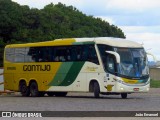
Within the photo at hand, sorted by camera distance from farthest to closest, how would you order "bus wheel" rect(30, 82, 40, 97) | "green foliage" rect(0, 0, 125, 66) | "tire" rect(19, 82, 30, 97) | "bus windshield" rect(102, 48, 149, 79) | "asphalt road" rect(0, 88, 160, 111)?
1. "green foliage" rect(0, 0, 125, 66)
2. "tire" rect(19, 82, 30, 97)
3. "bus wheel" rect(30, 82, 40, 97)
4. "bus windshield" rect(102, 48, 149, 79)
5. "asphalt road" rect(0, 88, 160, 111)

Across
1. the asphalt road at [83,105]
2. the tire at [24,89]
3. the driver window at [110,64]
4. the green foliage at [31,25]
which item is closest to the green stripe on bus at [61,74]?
the tire at [24,89]

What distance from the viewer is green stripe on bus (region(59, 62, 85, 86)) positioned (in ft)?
119

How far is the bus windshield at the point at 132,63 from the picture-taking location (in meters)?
34.8

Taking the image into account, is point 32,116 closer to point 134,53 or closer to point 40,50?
point 134,53

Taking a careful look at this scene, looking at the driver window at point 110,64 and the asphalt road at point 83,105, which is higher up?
the driver window at point 110,64

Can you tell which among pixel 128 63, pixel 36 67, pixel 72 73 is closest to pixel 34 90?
pixel 36 67

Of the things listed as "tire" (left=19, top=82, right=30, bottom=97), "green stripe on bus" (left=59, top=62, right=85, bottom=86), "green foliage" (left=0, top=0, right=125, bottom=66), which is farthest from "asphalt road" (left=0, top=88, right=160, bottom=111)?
"green foliage" (left=0, top=0, right=125, bottom=66)

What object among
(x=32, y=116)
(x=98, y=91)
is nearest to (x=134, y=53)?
(x=98, y=91)

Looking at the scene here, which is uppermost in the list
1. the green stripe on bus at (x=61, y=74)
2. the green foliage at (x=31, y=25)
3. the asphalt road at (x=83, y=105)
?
the green foliage at (x=31, y=25)

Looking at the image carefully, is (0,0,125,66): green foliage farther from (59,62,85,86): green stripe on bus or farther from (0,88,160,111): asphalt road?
(0,88,160,111): asphalt road

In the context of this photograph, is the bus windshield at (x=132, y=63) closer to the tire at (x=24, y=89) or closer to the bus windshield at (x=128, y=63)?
the bus windshield at (x=128, y=63)

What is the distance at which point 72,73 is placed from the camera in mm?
36938

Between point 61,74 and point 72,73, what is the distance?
3.26 ft

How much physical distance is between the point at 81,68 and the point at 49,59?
8.93 ft
